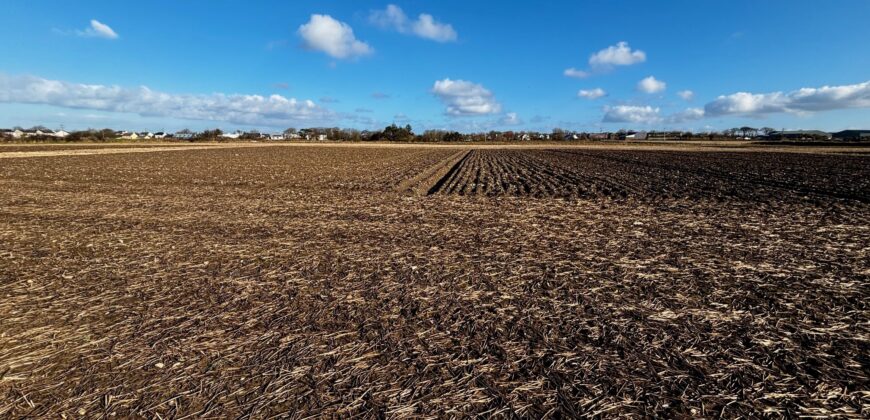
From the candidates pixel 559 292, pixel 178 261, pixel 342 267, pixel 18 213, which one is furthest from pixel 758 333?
pixel 18 213

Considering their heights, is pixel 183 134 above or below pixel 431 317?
above

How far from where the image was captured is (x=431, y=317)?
5.12m

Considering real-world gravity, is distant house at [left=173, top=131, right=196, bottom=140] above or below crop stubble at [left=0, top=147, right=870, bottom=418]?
above

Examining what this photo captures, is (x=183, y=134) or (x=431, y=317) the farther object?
(x=183, y=134)

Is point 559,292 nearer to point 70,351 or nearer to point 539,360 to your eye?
point 539,360

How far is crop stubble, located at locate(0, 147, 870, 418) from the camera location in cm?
359

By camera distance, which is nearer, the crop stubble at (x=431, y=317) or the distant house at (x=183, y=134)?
the crop stubble at (x=431, y=317)

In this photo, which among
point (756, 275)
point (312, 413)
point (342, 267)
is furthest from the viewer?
point (342, 267)

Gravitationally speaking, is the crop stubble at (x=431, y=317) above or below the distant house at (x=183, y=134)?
below

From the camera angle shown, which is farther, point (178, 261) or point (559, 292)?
point (178, 261)

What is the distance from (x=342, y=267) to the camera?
7.06m

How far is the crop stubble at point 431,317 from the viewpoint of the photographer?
3.59m

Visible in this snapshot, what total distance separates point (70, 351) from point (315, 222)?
6.70 m

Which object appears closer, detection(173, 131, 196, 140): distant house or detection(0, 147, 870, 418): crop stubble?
detection(0, 147, 870, 418): crop stubble
